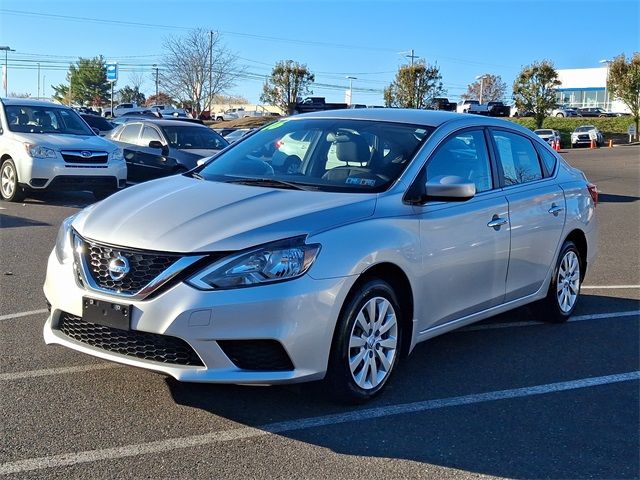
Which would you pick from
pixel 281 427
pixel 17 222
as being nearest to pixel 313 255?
pixel 281 427

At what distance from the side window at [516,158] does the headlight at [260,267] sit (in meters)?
2.31

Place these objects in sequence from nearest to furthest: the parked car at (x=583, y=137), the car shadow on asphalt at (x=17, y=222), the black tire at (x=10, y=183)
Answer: the car shadow on asphalt at (x=17, y=222), the black tire at (x=10, y=183), the parked car at (x=583, y=137)

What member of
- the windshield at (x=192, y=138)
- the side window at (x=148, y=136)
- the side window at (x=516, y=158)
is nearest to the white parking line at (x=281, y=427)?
the side window at (x=516, y=158)

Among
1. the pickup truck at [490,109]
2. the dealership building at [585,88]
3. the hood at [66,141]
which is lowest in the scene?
the hood at [66,141]

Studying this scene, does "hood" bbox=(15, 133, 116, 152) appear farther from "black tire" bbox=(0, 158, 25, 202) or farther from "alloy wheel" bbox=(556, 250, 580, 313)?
"alloy wheel" bbox=(556, 250, 580, 313)

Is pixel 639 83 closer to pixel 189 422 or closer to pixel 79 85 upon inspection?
pixel 189 422

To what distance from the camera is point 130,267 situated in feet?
12.9

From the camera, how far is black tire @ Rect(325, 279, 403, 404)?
4.13 m

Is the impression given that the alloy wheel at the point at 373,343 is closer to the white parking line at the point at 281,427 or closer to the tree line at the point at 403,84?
the white parking line at the point at 281,427

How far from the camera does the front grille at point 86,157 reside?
12.7 metres

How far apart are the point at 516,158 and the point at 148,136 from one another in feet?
34.3

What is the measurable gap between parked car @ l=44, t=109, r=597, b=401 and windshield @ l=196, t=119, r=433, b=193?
0.6 inches

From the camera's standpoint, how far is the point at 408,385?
15.6 ft

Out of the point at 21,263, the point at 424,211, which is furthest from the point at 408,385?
the point at 21,263
